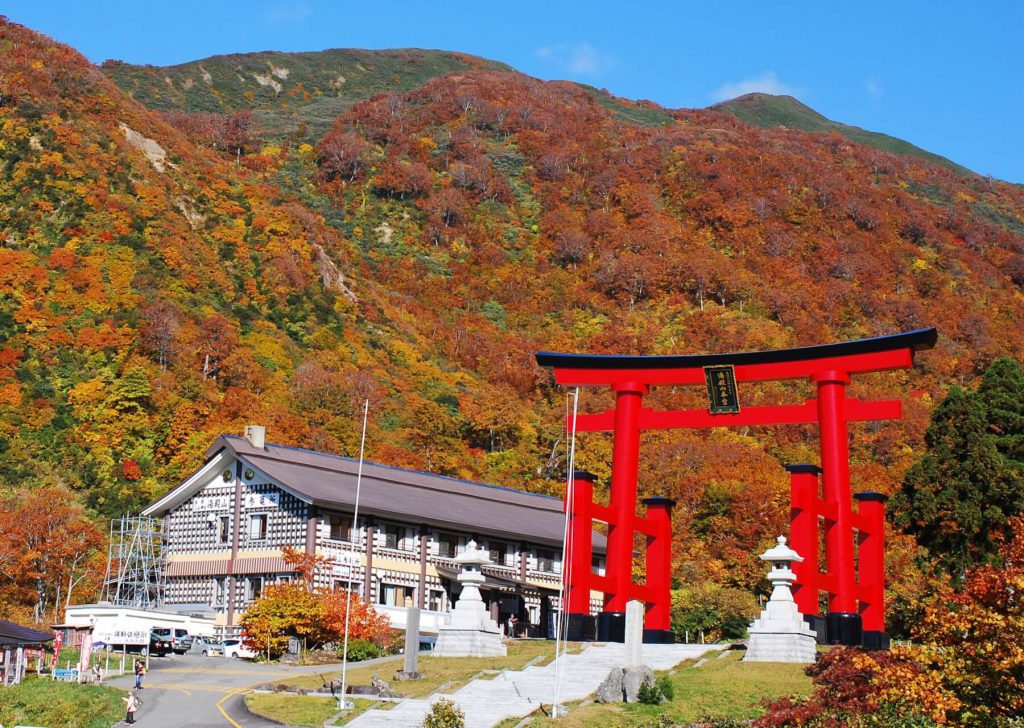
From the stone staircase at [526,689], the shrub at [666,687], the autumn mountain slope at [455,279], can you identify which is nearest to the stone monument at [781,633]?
the stone staircase at [526,689]

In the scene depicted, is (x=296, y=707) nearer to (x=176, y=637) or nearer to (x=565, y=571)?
(x=565, y=571)

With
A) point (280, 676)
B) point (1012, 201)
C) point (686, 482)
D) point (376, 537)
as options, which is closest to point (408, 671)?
point (280, 676)

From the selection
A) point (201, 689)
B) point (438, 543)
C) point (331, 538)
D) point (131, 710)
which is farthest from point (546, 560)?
point (131, 710)

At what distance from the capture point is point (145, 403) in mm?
73375

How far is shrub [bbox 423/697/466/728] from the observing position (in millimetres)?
28688

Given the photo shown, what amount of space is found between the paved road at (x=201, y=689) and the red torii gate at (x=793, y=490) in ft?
28.4

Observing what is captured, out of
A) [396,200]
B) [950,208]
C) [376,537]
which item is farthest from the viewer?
[950,208]

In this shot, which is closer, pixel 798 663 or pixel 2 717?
pixel 2 717

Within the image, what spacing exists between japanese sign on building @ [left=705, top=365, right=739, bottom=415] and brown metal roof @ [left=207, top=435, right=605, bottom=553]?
52.6 feet

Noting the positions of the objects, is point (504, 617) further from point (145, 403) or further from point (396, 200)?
point (396, 200)

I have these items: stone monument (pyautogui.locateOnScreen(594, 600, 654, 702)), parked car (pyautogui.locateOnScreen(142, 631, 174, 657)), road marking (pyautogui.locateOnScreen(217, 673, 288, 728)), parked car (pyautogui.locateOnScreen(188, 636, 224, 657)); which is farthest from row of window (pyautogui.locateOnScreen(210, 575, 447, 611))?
stone monument (pyautogui.locateOnScreen(594, 600, 654, 702))

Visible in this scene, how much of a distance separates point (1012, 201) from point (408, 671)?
179 metres

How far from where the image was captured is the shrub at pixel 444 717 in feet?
94.1

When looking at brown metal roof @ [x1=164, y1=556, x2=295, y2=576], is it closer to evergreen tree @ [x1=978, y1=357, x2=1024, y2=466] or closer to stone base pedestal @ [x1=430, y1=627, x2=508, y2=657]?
stone base pedestal @ [x1=430, y1=627, x2=508, y2=657]
